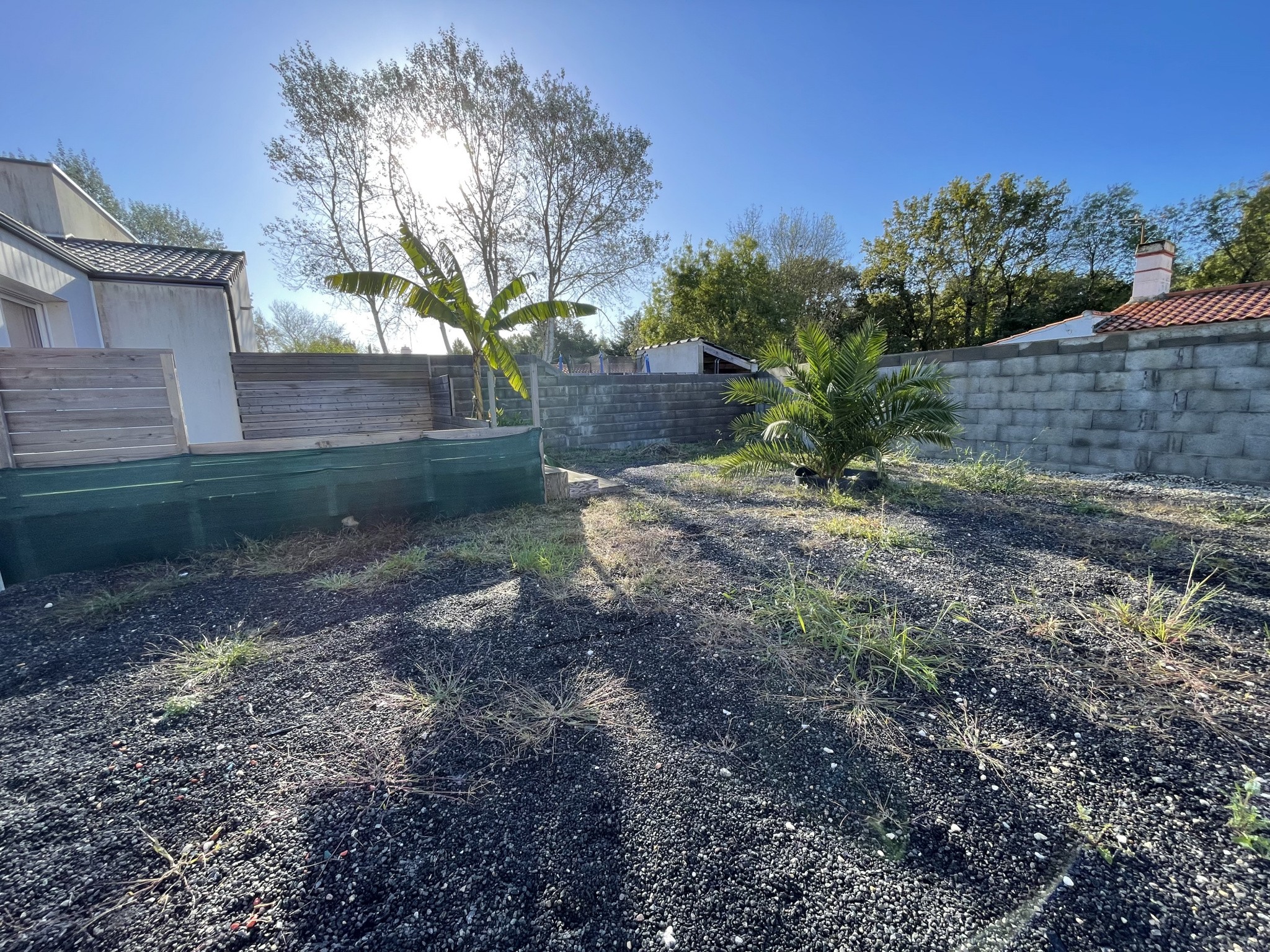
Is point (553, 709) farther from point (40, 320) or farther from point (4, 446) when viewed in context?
point (40, 320)

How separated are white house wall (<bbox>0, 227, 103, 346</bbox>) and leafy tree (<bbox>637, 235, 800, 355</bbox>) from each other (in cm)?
1573

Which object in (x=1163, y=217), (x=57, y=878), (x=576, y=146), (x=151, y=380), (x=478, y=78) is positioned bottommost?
(x=57, y=878)

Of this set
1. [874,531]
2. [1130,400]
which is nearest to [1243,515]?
[1130,400]

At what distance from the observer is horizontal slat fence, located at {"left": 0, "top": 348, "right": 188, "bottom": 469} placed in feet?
10.7

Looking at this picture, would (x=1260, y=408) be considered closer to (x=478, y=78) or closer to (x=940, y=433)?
(x=940, y=433)

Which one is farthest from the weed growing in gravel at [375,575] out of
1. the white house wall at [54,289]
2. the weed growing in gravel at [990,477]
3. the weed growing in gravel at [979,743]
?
the weed growing in gravel at [990,477]

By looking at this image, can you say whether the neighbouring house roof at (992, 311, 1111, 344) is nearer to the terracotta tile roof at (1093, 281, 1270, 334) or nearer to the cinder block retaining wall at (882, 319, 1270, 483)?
the terracotta tile roof at (1093, 281, 1270, 334)

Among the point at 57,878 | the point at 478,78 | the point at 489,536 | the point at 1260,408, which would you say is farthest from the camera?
the point at 478,78

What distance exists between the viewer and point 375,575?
11.0 ft

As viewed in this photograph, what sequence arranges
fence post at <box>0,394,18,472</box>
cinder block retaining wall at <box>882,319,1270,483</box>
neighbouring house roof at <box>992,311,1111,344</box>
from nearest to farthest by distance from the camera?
Result: fence post at <box>0,394,18,472</box> → cinder block retaining wall at <box>882,319,1270,483</box> → neighbouring house roof at <box>992,311,1111,344</box>

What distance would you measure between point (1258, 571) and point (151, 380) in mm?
7727

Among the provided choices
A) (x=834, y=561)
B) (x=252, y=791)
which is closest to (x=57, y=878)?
(x=252, y=791)

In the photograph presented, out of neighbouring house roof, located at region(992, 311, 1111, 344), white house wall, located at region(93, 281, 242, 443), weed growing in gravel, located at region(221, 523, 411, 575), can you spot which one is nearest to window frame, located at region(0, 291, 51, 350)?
white house wall, located at region(93, 281, 242, 443)

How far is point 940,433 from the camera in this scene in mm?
5316
